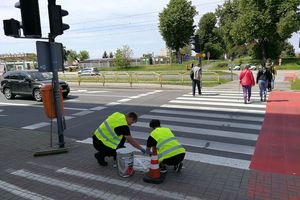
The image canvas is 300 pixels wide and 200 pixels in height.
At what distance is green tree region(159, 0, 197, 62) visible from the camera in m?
62.0

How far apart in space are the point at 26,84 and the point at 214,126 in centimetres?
1202

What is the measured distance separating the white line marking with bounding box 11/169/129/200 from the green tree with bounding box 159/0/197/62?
58.3m

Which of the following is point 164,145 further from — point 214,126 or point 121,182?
point 214,126

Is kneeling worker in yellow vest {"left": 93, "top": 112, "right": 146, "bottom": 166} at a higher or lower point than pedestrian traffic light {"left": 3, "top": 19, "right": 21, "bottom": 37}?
lower

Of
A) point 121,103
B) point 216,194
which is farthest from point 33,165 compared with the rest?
point 121,103

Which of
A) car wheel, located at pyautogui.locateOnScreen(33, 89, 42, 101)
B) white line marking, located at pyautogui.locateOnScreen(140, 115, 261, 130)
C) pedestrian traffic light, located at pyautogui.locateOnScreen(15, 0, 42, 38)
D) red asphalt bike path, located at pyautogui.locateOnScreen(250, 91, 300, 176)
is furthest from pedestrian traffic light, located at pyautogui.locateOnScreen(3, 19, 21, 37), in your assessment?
car wheel, located at pyautogui.locateOnScreen(33, 89, 42, 101)

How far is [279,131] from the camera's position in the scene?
352 inches

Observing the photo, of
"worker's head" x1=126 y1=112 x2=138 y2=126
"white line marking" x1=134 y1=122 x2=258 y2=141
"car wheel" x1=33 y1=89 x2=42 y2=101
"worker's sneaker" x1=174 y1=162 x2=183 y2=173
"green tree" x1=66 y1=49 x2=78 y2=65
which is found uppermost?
"green tree" x1=66 y1=49 x2=78 y2=65

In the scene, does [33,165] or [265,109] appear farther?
[265,109]

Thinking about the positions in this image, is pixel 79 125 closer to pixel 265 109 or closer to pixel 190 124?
pixel 190 124

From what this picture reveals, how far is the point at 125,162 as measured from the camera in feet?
18.5

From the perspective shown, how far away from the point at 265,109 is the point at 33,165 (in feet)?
30.0

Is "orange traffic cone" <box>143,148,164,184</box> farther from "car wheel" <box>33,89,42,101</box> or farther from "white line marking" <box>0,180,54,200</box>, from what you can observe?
"car wheel" <box>33,89,42,101</box>

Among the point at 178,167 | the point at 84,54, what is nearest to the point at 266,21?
the point at 178,167
